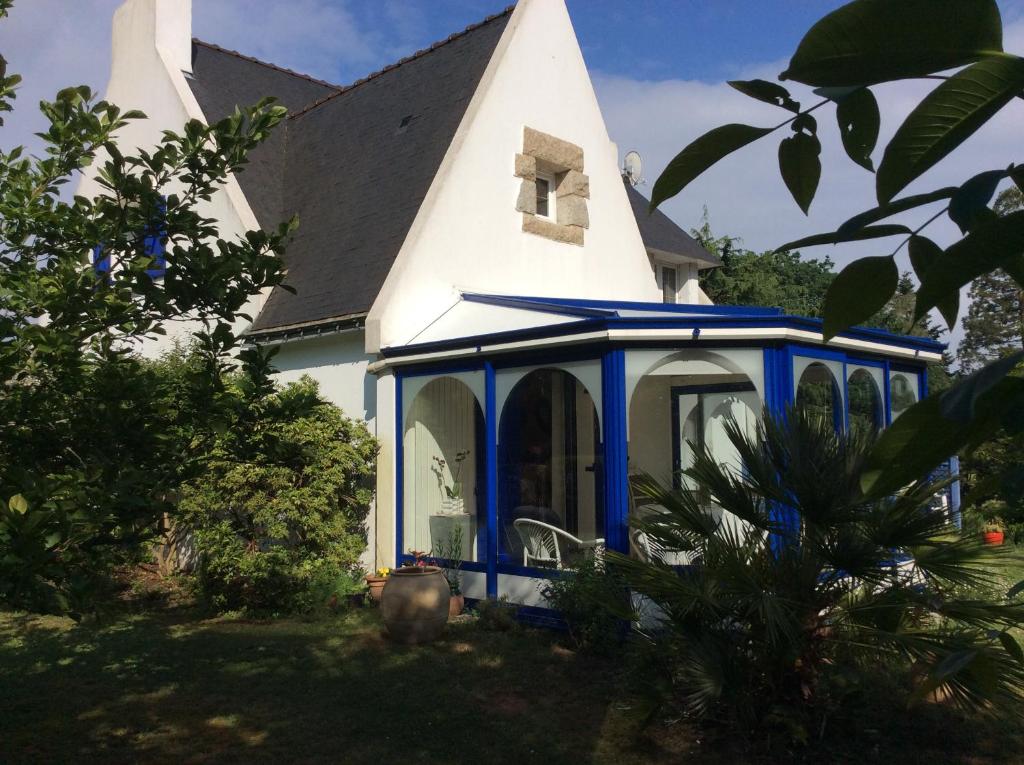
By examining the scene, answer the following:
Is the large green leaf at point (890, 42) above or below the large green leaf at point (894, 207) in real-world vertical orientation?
above

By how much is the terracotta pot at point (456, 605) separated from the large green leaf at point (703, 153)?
33.5 feet

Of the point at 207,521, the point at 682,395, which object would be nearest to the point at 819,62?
the point at 207,521

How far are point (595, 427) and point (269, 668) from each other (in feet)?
14.3

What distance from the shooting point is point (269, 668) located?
9062 mm

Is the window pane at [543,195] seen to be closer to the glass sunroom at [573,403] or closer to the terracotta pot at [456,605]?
the glass sunroom at [573,403]

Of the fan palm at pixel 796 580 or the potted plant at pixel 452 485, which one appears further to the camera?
the potted plant at pixel 452 485

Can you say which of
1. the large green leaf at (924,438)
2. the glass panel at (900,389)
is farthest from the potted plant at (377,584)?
the large green leaf at (924,438)

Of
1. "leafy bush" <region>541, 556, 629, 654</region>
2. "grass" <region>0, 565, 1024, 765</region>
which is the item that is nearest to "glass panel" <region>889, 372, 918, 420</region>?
"leafy bush" <region>541, 556, 629, 654</region>

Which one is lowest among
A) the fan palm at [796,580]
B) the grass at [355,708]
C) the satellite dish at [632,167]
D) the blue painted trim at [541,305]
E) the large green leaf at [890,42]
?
the grass at [355,708]

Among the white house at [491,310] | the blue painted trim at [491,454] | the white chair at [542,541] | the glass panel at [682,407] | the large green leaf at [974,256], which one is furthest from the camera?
the blue painted trim at [491,454]

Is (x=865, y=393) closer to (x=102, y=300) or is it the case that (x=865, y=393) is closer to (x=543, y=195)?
(x=543, y=195)

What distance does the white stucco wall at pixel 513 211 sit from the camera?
42.6 ft

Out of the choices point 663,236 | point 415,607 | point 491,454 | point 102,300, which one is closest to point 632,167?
point 663,236

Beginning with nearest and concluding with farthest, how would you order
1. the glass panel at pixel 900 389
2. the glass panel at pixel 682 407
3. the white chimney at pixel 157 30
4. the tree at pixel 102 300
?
1. the tree at pixel 102 300
2. the glass panel at pixel 682 407
3. the glass panel at pixel 900 389
4. the white chimney at pixel 157 30
